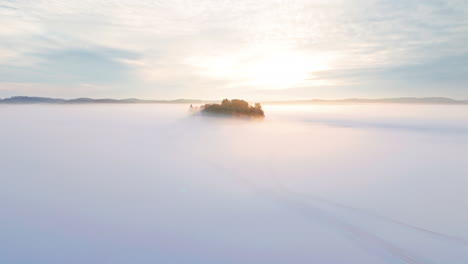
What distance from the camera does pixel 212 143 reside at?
1358cm

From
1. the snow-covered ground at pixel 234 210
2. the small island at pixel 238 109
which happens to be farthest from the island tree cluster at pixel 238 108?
the snow-covered ground at pixel 234 210

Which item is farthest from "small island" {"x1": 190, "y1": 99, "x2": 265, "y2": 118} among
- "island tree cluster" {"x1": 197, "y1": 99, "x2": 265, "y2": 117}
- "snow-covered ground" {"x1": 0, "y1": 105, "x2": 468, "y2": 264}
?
"snow-covered ground" {"x1": 0, "y1": 105, "x2": 468, "y2": 264}

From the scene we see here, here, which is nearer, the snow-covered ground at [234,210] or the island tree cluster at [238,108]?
the snow-covered ground at [234,210]

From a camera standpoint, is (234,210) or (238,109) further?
(238,109)

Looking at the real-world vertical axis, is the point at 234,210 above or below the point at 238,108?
below

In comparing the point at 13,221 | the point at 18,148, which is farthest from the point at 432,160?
the point at 18,148

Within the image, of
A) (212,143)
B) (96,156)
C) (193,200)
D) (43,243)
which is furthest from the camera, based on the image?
(212,143)

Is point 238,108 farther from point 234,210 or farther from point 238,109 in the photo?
point 234,210

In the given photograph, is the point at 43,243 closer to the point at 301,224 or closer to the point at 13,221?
the point at 13,221

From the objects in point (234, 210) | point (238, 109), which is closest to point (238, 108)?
point (238, 109)

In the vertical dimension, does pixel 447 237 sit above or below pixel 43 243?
above

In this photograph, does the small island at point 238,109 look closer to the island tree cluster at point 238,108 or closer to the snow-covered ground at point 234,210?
the island tree cluster at point 238,108

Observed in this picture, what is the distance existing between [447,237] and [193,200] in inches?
180

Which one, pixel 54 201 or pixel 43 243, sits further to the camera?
pixel 54 201
